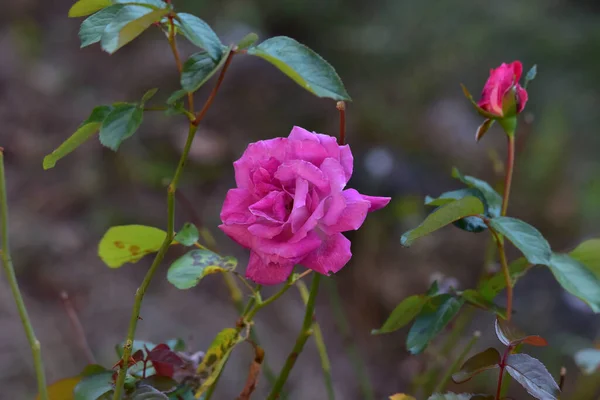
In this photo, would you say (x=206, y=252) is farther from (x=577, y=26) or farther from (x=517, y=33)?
(x=577, y=26)

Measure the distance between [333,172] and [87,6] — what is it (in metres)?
0.17

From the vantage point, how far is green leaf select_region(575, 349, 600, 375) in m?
0.38

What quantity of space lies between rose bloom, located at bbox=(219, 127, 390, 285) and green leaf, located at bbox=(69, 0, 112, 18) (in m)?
0.12

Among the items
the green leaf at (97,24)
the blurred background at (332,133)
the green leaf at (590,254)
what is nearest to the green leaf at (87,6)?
the green leaf at (97,24)

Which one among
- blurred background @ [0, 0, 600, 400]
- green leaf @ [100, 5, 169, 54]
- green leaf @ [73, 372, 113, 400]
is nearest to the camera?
green leaf @ [100, 5, 169, 54]

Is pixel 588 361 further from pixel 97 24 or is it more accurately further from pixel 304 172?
pixel 97 24

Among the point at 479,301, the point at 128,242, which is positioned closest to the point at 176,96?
the point at 128,242

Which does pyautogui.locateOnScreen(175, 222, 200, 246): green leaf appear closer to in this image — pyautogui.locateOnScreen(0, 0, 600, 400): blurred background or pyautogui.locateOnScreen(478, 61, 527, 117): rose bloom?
pyautogui.locateOnScreen(478, 61, 527, 117): rose bloom

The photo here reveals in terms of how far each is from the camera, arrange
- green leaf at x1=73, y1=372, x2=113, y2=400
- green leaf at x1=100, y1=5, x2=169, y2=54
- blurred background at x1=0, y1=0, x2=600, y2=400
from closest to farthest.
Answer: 1. green leaf at x1=100, y1=5, x2=169, y2=54
2. green leaf at x1=73, y1=372, x2=113, y2=400
3. blurred background at x1=0, y1=0, x2=600, y2=400

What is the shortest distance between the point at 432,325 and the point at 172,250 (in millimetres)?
1126

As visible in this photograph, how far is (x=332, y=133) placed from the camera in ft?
5.58

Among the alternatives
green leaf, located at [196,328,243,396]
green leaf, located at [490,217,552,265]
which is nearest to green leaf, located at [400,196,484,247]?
green leaf, located at [490,217,552,265]

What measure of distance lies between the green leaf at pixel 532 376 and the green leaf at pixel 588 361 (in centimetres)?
3

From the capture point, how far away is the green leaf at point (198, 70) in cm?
31
